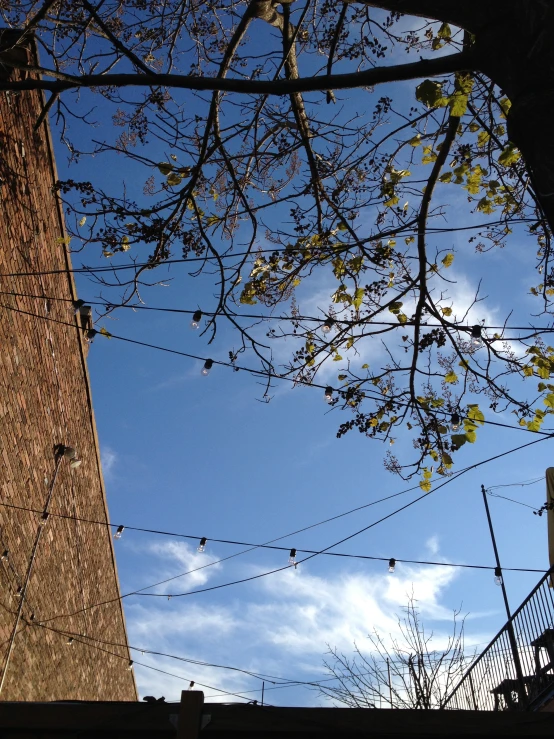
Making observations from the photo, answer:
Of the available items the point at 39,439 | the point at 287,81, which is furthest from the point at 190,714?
the point at 39,439

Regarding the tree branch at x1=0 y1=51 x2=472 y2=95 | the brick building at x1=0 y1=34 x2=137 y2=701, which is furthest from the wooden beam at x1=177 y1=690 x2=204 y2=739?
the brick building at x1=0 y1=34 x2=137 y2=701

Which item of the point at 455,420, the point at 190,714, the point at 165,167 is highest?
the point at 165,167

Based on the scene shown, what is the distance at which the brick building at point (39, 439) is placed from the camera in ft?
17.6

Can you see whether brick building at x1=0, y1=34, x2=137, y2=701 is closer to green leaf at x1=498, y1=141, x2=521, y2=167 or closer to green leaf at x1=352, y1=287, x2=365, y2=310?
green leaf at x1=352, y1=287, x2=365, y2=310

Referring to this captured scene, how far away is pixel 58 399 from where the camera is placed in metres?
6.77

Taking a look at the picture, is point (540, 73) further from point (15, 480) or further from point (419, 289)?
point (15, 480)

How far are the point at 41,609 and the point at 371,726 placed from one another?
16.6 ft

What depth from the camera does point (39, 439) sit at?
6.16 m

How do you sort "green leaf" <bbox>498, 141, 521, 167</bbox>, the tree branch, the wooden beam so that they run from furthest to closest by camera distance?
"green leaf" <bbox>498, 141, 521, 167</bbox>, the tree branch, the wooden beam

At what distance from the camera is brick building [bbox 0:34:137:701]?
5.38 metres

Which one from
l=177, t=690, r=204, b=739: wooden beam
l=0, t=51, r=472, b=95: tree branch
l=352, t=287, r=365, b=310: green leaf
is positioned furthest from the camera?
l=352, t=287, r=365, b=310: green leaf

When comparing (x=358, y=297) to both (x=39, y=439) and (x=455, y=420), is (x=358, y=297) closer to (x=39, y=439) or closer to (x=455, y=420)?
(x=455, y=420)

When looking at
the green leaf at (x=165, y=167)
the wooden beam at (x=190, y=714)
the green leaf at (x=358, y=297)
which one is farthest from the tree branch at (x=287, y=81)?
the wooden beam at (x=190, y=714)

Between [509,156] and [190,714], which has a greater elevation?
[509,156]
